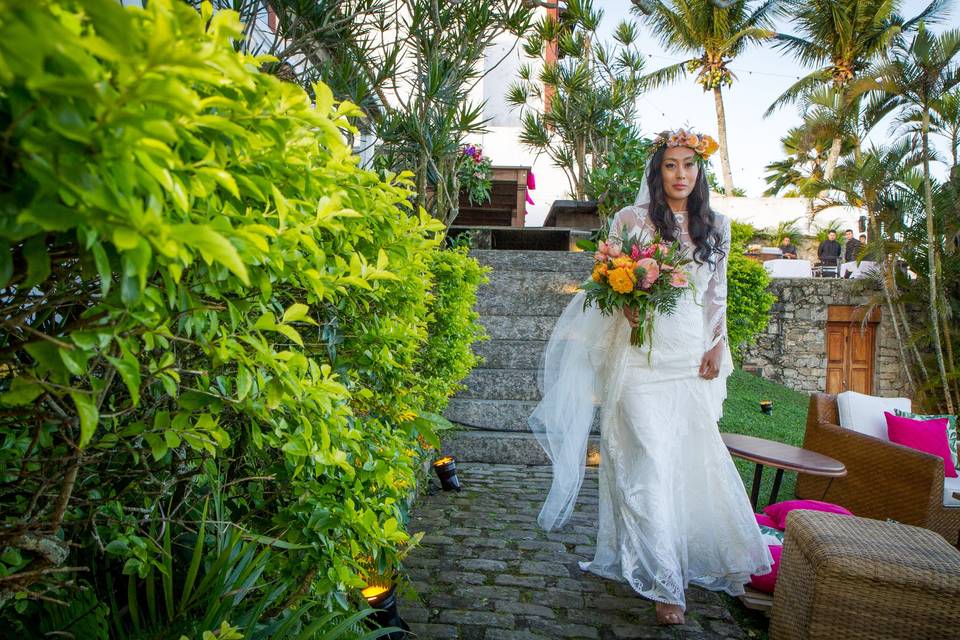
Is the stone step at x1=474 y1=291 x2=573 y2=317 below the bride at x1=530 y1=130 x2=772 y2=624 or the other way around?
the other way around

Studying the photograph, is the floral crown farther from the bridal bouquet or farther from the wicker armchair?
the wicker armchair

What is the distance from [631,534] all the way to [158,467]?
2.22 metres

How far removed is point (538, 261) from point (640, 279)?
5.00 metres

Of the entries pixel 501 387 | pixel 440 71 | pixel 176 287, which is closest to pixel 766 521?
pixel 501 387

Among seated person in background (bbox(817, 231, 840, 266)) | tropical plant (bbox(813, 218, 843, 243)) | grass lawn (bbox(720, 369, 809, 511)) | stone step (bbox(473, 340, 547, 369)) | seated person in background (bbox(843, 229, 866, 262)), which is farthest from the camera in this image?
tropical plant (bbox(813, 218, 843, 243))

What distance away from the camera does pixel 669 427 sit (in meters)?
3.10

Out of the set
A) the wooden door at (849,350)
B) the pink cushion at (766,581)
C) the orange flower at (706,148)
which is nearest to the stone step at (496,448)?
the pink cushion at (766,581)

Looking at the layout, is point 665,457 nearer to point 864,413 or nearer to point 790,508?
point 790,508

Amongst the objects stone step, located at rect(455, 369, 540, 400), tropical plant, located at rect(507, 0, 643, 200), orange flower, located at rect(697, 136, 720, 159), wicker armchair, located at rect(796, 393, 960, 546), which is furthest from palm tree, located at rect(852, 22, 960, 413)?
orange flower, located at rect(697, 136, 720, 159)

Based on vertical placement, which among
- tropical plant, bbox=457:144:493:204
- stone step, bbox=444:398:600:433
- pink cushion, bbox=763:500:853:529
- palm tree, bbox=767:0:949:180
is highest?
palm tree, bbox=767:0:949:180

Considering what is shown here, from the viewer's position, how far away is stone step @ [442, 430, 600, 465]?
5.18m

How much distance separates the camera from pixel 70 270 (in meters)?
0.97

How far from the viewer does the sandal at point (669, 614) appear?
2701mm

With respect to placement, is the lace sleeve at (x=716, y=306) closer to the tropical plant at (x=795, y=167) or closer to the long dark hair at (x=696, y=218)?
the long dark hair at (x=696, y=218)
